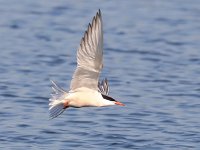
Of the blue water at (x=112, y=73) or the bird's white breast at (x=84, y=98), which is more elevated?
the bird's white breast at (x=84, y=98)

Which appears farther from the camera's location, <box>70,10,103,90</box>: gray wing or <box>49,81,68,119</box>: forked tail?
<box>49,81,68,119</box>: forked tail

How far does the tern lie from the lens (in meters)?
8.33

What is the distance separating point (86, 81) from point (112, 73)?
4.89 metres

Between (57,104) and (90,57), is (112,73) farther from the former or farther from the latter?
(90,57)

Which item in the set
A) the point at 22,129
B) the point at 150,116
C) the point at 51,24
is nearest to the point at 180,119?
the point at 150,116

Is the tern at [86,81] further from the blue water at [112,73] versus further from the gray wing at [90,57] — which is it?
the blue water at [112,73]

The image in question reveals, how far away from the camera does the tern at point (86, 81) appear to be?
8328 millimetres

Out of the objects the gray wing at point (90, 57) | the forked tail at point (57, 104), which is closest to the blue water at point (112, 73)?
the forked tail at point (57, 104)

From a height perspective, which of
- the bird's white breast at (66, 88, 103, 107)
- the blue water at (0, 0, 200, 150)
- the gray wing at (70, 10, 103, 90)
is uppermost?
the gray wing at (70, 10, 103, 90)

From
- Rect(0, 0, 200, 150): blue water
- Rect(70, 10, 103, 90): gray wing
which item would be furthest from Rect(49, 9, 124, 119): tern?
Rect(0, 0, 200, 150): blue water

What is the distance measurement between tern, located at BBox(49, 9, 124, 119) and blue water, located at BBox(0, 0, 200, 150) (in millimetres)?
1195

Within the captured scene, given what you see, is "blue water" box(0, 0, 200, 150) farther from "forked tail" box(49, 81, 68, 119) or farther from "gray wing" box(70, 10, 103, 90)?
"gray wing" box(70, 10, 103, 90)

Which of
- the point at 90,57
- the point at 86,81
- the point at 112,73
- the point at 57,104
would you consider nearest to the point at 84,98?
the point at 86,81

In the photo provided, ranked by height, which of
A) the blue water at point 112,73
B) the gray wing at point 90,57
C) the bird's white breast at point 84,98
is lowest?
the blue water at point 112,73
